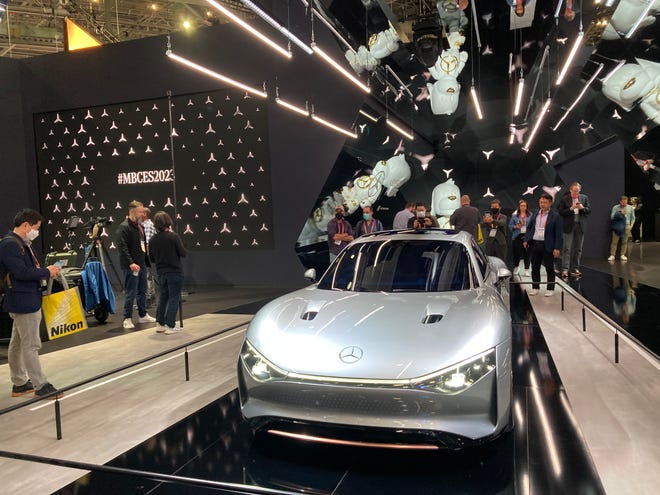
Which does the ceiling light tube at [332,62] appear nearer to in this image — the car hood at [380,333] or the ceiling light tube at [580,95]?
the car hood at [380,333]

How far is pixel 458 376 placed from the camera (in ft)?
7.57

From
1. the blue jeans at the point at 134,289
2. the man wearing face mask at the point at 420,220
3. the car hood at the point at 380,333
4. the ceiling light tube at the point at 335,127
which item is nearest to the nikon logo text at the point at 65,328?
the blue jeans at the point at 134,289

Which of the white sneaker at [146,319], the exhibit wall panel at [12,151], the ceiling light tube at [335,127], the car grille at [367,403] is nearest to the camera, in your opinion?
the car grille at [367,403]

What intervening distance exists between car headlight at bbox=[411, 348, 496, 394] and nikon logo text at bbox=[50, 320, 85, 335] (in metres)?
3.72

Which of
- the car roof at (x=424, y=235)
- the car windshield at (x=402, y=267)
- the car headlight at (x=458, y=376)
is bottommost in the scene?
the car headlight at (x=458, y=376)

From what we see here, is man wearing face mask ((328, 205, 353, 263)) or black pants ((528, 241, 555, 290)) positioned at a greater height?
man wearing face mask ((328, 205, 353, 263))

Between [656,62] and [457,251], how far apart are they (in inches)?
395

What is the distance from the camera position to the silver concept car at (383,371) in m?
2.25

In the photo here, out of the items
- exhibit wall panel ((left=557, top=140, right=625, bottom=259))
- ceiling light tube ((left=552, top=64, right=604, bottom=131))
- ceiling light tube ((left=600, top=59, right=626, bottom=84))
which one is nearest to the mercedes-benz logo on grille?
exhibit wall panel ((left=557, top=140, right=625, bottom=259))

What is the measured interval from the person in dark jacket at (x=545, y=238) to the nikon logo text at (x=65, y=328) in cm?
622

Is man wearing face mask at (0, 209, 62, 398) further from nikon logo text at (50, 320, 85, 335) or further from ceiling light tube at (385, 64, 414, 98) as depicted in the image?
ceiling light tube at (385, 64, 414, 98)

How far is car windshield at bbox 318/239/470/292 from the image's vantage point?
11.2 feet

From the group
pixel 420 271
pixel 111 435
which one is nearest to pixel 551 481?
pixel 420 271

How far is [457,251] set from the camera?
362 centimetres
